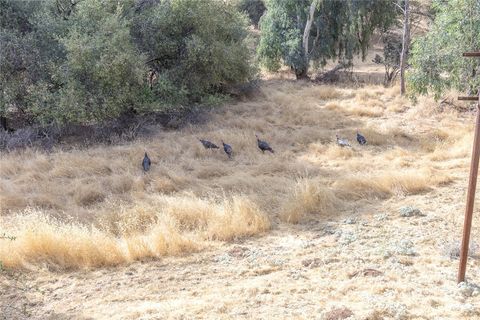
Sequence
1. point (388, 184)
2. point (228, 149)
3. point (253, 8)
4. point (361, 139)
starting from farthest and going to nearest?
point (253, 8), point (361, 139), point (228, 149), point (388, 184)

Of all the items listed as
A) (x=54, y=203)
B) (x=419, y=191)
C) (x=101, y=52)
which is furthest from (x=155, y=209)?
(x=101, y=52)

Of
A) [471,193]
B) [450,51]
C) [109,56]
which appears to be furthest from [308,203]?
[109,56]

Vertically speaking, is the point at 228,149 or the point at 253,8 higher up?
the point at 253,8

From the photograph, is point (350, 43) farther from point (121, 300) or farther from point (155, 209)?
point (121, 300)

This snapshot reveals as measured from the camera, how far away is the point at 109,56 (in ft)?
38.9

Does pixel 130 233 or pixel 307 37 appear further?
pixel 307 37

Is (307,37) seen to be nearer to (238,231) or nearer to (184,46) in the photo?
(184,46)

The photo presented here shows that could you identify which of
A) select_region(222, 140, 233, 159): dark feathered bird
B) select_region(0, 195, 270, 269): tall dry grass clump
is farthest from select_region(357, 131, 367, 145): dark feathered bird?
select_region(0, 195, 270, 269): tall dry grass clump

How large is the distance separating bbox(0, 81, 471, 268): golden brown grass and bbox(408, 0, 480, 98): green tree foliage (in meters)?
1.35

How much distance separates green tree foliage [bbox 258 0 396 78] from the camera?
20.9 meters

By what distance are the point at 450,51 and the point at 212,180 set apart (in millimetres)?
6137

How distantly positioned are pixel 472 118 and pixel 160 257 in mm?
10743

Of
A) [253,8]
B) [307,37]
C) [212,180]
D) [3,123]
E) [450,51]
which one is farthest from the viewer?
[253,8]

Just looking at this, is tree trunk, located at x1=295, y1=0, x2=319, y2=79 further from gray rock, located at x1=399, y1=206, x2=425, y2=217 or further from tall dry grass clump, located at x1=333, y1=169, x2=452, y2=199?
gray rock, located at x1=399, y1=206, x2=425, y2=217
